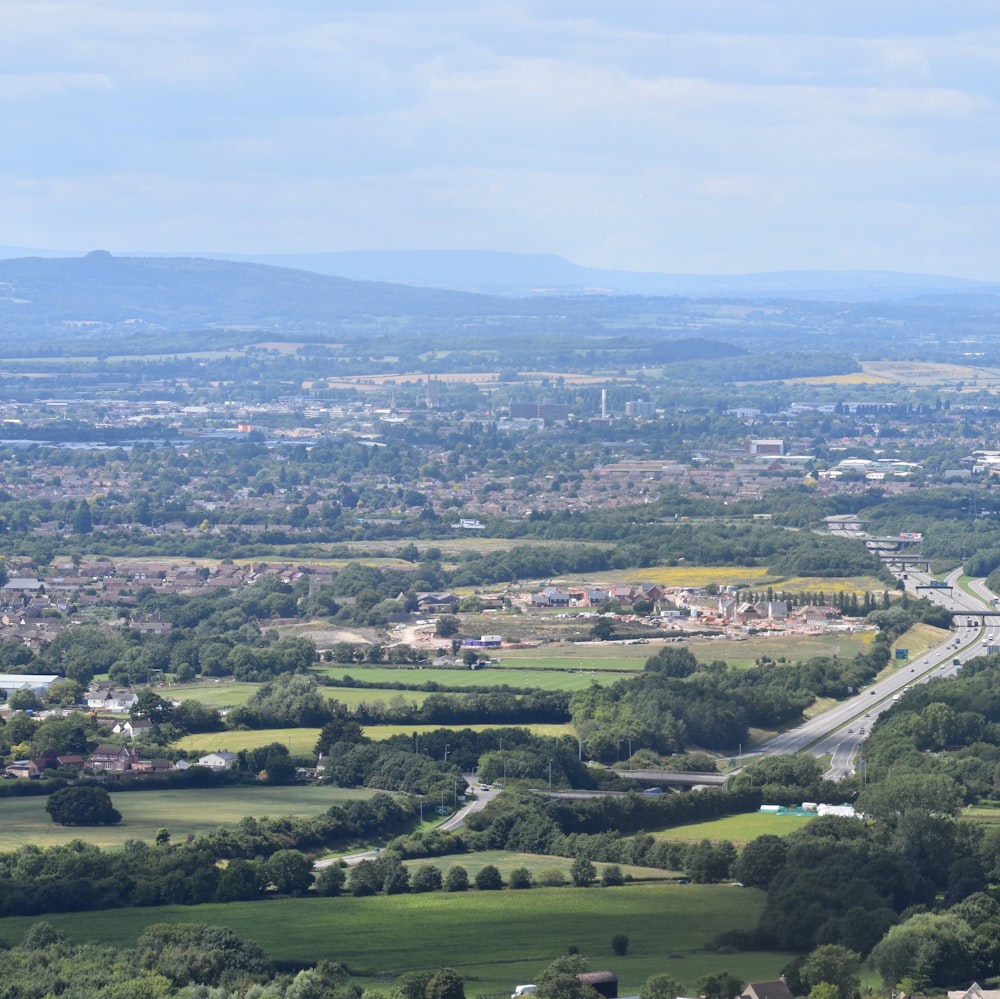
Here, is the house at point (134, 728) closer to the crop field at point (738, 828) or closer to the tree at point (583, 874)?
the crop field at point (738, 828)

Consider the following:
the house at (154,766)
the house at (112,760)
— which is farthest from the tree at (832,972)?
the house at (112,760)

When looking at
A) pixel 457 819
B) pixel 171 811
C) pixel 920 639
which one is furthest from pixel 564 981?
pixel 920 639

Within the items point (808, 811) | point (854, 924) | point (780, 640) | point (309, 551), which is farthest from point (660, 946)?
point (309, 551)

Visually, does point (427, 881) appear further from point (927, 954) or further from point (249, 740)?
point (249, 740)

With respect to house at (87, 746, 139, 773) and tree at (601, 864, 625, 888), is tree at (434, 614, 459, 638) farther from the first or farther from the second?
tree at (601, 864, 625, 888)

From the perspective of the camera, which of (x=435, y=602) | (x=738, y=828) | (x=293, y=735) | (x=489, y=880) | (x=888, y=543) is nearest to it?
(x=489, y=880)
